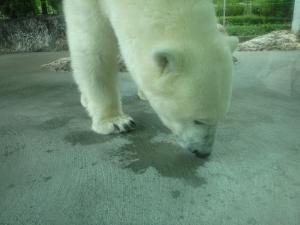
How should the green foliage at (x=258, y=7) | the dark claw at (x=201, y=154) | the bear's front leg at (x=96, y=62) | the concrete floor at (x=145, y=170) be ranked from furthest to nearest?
the green foliage at (x=258, y=7), the bear's front leg at (x=96, y=62), the dark claw at (x=201, y=154), the concrete floor at (x=145, y=170)

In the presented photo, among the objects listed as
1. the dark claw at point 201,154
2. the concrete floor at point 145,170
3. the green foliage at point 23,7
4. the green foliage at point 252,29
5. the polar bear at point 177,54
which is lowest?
the green foliage at point 252,29

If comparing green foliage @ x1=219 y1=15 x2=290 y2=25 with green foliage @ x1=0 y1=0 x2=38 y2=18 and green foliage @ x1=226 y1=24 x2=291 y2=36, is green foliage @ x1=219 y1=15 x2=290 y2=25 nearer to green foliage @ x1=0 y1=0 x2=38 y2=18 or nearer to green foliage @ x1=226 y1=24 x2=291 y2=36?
green foliage @ x1=226 y1=24 x2=291 y2=36

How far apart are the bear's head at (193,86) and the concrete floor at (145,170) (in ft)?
1.03

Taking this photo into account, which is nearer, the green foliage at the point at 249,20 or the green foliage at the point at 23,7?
the green foliage at the point at 249,20

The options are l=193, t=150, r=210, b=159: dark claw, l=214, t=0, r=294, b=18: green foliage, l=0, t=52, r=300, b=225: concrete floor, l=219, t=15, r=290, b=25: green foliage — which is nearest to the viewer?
l=0, t=52, r=300, b=225: concrete floor

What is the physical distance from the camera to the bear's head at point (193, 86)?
6.42 ft

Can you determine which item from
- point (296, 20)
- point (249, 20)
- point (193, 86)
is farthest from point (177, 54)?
point (249, 20)

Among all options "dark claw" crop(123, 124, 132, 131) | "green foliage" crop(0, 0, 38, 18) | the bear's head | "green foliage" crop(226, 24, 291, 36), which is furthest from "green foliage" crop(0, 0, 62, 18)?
the bear's head

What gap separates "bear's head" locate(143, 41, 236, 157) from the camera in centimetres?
196

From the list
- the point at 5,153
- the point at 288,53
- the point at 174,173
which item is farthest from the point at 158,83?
the point at 288,53

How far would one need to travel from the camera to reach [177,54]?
1950 millimetres

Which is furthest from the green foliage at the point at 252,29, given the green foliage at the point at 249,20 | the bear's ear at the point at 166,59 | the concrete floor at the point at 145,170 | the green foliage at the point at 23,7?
Answer: the bear's ear at the point at 166,59

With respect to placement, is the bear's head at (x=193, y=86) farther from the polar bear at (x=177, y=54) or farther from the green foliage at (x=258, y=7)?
the green foliage at (x=258, y=7)

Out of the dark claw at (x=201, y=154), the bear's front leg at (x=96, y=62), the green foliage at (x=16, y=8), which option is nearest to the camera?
the dark claw at (x=201, y=154)
